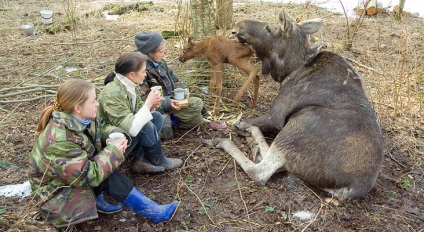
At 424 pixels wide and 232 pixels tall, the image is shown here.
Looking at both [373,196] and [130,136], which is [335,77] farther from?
[130,136]

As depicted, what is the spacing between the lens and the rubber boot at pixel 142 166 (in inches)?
173

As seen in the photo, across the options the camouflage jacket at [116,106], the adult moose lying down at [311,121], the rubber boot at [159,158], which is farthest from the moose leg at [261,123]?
the camouflage jacket at [116,106]

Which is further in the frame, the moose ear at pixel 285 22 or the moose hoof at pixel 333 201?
the moose ear at pixel 285 22

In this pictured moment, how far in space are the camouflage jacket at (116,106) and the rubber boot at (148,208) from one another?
66 centimetres

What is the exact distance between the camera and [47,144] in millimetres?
3311

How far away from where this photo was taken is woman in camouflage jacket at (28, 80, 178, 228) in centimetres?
331

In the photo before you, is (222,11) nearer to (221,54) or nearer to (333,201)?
(221,54)

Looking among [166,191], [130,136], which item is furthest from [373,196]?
[130,136]

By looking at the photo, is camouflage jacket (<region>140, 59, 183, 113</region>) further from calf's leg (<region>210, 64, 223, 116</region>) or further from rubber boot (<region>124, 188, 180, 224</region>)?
rubber boot (<region>124, 188, 180, 224</region>)

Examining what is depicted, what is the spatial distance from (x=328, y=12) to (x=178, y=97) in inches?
348

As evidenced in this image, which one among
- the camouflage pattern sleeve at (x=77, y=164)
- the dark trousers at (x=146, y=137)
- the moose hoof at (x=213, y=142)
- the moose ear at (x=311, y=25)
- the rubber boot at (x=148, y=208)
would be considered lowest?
the moose hoof at (x=213, y=142)

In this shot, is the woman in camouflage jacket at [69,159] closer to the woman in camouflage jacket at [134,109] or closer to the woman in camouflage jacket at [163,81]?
→ the woman in camouflage jacket at [134,109]

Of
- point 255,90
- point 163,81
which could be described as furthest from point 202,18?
point 163,81

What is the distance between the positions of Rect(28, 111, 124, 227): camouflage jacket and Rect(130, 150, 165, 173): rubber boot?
866 millimetres
